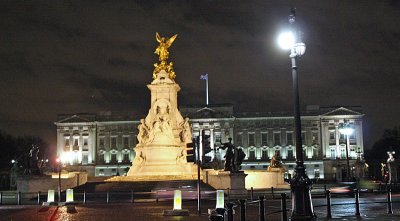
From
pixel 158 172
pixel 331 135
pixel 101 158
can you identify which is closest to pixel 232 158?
pixel 158 172

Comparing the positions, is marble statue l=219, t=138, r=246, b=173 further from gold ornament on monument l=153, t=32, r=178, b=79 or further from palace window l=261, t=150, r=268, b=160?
palace window l=261, t=150, r=268, b=160

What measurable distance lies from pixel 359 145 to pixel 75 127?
69.0 m

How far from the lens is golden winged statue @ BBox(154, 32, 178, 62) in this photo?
174 ft

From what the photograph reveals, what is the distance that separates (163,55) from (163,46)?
886 millimetres

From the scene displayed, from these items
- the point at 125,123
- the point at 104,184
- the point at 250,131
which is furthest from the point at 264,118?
the point at 104,184

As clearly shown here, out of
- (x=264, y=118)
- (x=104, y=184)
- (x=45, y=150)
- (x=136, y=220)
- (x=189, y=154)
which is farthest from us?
(x=264, y=118)

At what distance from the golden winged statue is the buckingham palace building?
83692 millimetres

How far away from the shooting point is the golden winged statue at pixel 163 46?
174ft

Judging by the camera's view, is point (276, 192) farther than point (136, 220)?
Yes

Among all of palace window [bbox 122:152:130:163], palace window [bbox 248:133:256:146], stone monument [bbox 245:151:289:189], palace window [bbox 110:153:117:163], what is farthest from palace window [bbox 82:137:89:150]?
stone monument [bbox 245:151:289:189]

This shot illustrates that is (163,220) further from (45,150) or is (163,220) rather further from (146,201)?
(45,150)

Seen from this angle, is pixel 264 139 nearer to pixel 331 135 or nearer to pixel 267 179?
pixel 331 135

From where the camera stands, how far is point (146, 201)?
33031 millimetres

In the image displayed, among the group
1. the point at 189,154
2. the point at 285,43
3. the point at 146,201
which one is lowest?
the point at 146,201
